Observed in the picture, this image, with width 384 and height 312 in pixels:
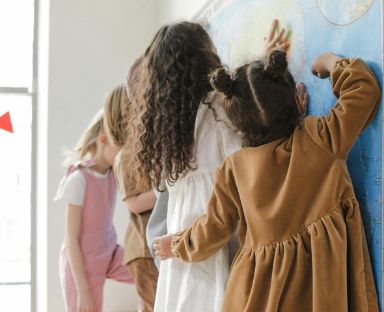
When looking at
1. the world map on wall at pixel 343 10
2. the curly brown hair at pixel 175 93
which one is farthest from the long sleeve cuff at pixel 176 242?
the world map on wall at pixel 343 10

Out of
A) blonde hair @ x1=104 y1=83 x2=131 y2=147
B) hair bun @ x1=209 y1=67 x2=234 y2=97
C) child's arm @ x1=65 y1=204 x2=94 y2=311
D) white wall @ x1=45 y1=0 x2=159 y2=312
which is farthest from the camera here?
white wall @ x1=45 y1=0 x2=159 y2=312

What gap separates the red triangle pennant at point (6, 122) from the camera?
3.15 meters

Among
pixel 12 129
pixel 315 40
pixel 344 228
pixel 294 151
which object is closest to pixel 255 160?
pixel 294 151

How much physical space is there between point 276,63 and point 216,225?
372 millimetres

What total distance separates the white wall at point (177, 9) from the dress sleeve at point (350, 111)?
1.09m

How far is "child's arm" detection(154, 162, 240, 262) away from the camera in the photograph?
1.14m

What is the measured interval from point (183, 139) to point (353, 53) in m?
0.43

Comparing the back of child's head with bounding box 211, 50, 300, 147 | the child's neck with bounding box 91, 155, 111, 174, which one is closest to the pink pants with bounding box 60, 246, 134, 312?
the child's neck with bounding box 91, 155, 111, 174

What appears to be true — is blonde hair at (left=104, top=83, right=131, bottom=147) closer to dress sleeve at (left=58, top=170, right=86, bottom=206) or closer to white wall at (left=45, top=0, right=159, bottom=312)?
dress sleeve at (left=58, top=170, right=86, bottom=206)

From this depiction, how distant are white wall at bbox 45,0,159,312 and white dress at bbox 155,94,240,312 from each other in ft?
5.51

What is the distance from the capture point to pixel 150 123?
1.32 meters

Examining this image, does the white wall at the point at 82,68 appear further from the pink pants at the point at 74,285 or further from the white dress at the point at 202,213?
the white dress at the point at 202,213

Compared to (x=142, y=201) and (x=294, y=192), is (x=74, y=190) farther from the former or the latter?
(x=294, y=192)

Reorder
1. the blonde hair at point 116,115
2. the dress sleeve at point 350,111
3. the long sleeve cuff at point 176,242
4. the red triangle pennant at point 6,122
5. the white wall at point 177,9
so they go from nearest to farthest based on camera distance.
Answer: the dress sleeve at point 350,111 < the long sleeve cuff at point 176,242 < the blonde hair at point 116,115 < the white wall at point 177,9 < the red triangle pennant at point 6,122
